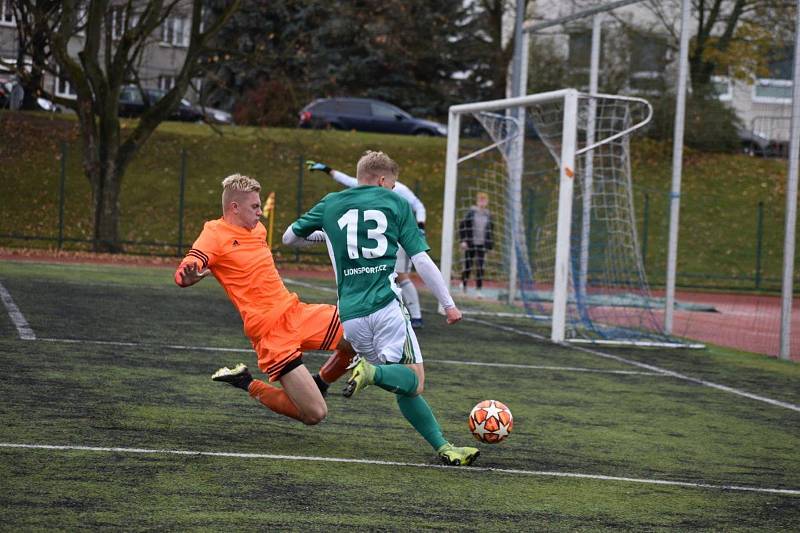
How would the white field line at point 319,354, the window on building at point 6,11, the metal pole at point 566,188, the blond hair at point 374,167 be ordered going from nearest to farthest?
the blond hair at point 374,167
the white field line at point 319,354
the metal pole at point 566,188
the window on building at point 6,11

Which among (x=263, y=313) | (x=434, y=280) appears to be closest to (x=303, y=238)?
(x=263, y=313)

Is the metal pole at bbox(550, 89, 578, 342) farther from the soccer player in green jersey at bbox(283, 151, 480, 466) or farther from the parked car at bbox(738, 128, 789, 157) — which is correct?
the parked car at bbox(738, 128, 789, 157)

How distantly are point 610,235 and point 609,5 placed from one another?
3.09 meters

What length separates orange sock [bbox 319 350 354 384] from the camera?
7.04 metres

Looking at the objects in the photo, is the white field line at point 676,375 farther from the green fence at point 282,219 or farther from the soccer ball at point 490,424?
the green fence at point 282,219

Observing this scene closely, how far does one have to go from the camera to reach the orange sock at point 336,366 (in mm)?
7039

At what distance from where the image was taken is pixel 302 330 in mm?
6773

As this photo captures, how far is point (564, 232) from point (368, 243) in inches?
279

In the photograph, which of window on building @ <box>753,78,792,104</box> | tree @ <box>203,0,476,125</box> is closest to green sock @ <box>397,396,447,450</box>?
window on building @ <box>753,78,792,104</box>

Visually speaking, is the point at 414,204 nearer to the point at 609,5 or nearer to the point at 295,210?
the point at 609,5

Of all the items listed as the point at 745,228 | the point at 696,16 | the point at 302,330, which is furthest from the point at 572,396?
the point at 696,16

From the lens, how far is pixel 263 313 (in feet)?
22.2

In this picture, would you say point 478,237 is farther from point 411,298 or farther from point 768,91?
point 768,91

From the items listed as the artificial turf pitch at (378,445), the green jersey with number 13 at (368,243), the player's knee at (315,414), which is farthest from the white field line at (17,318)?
the green jersey with number 13 at (368,243)
